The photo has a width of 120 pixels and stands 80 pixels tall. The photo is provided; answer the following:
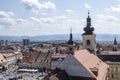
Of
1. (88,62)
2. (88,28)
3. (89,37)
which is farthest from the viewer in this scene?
(89,37)

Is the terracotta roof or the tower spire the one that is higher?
the tower spire

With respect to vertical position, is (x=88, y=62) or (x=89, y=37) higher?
(x=89, y=37)

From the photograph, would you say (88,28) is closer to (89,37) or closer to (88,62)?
(89,37)

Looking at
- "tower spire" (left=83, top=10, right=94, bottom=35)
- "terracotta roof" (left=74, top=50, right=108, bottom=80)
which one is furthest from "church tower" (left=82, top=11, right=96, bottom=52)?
"terracotta roof" (left=74, top=50, right=108, bottom=80)

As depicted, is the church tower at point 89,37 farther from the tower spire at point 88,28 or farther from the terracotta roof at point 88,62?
the terracotta roof at point 88,62

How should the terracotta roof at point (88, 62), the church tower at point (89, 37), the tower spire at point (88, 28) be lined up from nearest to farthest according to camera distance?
the terracotta roof at point (88, 62)
the tower spire at point (88, 28)
the church tower at point (89, 37)

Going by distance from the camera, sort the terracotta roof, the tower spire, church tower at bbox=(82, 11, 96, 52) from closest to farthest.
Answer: the terracotta roof < the tower spire < church tower at bbox=(82, 11, 96, 52)

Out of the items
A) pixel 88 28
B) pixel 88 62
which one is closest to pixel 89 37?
pixel 88 28

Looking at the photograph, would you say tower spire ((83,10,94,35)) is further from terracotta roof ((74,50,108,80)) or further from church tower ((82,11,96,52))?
terracotta roof ((74,50,108,80))

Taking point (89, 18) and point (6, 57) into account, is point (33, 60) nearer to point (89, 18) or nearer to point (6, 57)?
point (6, 57)

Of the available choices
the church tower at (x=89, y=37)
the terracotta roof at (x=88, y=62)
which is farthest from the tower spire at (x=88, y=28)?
the terracotta roof at (x=88, y=62)

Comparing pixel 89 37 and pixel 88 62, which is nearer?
pixel 88 62

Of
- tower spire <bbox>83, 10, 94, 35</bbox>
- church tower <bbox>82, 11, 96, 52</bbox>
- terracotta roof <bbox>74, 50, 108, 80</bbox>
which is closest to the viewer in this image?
terracotta roof <bbox>74, 50, 108, 80</bbox>

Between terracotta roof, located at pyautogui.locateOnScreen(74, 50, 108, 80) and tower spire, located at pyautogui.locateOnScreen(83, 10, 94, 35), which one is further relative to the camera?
tower spire, located at pyautogui.locateOnScreen(83, 10, 94, 35)
